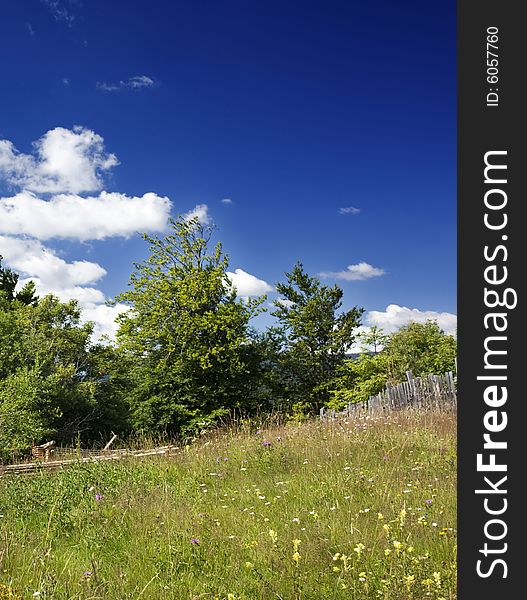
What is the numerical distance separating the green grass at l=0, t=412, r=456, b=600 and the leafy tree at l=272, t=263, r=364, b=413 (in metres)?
15.1

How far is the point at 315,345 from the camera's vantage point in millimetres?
22719

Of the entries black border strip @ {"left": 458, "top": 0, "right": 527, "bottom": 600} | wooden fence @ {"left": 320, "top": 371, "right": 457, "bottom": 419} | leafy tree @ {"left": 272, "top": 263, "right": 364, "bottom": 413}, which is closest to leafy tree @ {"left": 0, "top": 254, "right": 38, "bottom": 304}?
leafy tree @ {"left": 272, "top": 263, "right": 364, "bottom": 413}

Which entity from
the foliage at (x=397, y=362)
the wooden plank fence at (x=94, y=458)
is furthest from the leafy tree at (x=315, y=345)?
the wooden plank fence at (x=94, y=458)

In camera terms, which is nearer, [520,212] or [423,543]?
[520,212]

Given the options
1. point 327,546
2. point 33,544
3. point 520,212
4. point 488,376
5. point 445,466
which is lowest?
point 33,544

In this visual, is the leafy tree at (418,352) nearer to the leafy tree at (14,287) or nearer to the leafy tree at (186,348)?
the leafy tree at (186,348)

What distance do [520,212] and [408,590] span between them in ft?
6.64

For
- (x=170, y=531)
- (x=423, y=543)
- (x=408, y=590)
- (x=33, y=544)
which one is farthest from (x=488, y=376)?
(x=33, y=544)

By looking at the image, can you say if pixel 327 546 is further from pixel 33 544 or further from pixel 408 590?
pixel 33 544

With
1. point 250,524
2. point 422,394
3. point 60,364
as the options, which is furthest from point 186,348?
point 250,524

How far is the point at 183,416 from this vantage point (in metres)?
20.8

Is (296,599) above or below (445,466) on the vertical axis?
below

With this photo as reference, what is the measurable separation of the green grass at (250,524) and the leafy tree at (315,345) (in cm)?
1511

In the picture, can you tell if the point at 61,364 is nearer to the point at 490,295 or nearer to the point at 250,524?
the point at 250,524
